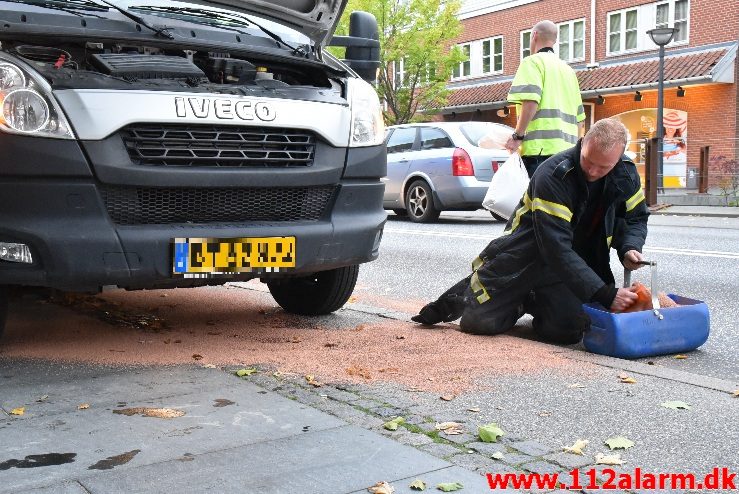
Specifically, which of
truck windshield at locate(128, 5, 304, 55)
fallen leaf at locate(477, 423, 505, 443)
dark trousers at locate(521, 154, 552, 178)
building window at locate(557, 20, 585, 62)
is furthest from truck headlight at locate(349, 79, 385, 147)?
building window at locate(557, 20, 585, 62)

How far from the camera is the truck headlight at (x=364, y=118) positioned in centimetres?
505

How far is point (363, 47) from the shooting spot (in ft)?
19.6

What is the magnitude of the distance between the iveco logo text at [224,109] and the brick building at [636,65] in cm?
1602

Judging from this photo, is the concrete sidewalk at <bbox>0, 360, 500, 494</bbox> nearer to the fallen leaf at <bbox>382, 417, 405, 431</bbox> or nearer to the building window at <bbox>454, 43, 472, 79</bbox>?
the fallen leaf at <bbox>382, 417, 405, 431</bbox>

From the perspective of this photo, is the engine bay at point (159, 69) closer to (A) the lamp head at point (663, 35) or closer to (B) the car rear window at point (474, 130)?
(B) the car rear window at point (474, 130)

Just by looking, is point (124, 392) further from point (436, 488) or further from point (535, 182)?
point (535, 182)

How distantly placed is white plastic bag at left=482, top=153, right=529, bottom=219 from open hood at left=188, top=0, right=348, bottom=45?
4.93 ft

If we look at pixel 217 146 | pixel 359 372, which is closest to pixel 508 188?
pixel 359 372

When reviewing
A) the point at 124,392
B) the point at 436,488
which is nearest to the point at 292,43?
the point at 124,392

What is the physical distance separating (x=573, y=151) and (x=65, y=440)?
3.02 metres

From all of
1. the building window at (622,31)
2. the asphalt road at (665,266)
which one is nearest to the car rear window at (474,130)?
the asphalt road at (665,266)

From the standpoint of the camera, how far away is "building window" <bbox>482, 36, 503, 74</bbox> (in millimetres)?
32859

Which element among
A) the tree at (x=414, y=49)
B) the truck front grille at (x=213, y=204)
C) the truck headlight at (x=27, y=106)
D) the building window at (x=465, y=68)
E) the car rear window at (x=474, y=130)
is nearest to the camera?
the truck headlight at (x=27, y=106)

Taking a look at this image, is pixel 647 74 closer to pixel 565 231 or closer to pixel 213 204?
pixel 565 231
